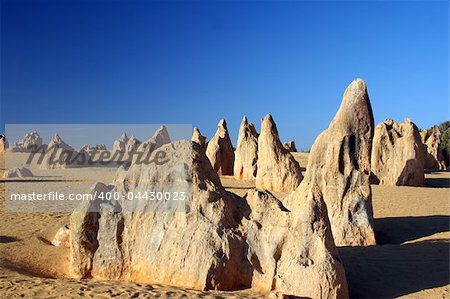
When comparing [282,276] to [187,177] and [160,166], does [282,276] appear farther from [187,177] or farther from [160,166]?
[160,166]

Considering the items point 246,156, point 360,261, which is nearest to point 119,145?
point 246,156

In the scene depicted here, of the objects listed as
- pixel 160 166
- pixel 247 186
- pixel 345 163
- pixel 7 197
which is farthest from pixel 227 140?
pixel 160 166

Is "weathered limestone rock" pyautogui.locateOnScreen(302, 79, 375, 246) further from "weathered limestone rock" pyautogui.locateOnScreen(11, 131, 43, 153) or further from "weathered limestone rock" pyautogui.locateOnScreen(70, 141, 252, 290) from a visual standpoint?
"weathered limestone rock" pyautogui.locateOnScreen(11, 131, 43, 153)

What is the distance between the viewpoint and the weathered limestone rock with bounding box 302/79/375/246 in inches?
374

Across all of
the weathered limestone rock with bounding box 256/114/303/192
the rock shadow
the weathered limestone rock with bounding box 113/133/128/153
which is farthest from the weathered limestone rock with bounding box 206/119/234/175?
the weathered limestone rock with bounding box 113/133/128/153

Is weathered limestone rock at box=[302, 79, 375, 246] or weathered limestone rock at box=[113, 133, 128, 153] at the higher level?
weathered limestone rock at box=[113, 133, 128, 153]

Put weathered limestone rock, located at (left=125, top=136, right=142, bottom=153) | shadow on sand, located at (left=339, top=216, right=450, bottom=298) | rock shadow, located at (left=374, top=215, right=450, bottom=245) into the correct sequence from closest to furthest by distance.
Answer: shadow on sand, located at (left=339, top=216, right=450, bottom=298) < rock shadow, located at (left=374, top=215, right=450, bottom=245) < weathered limestone rock, located at (left=125, top=136, right=142, bottom=153)

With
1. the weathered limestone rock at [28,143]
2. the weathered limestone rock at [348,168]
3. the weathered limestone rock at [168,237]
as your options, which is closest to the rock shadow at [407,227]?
the weathered limestone rock at [348,168]

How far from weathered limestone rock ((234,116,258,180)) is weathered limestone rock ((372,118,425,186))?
5.22 m

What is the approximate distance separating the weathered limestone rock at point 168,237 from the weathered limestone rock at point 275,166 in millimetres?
8228

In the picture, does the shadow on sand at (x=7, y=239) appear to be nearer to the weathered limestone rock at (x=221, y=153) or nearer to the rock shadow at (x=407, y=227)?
the rock shadow at (x=407, y=227)

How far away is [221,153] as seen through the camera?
2181 cm

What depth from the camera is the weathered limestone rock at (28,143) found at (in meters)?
40.5

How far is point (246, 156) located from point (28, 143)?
31.8 metres
